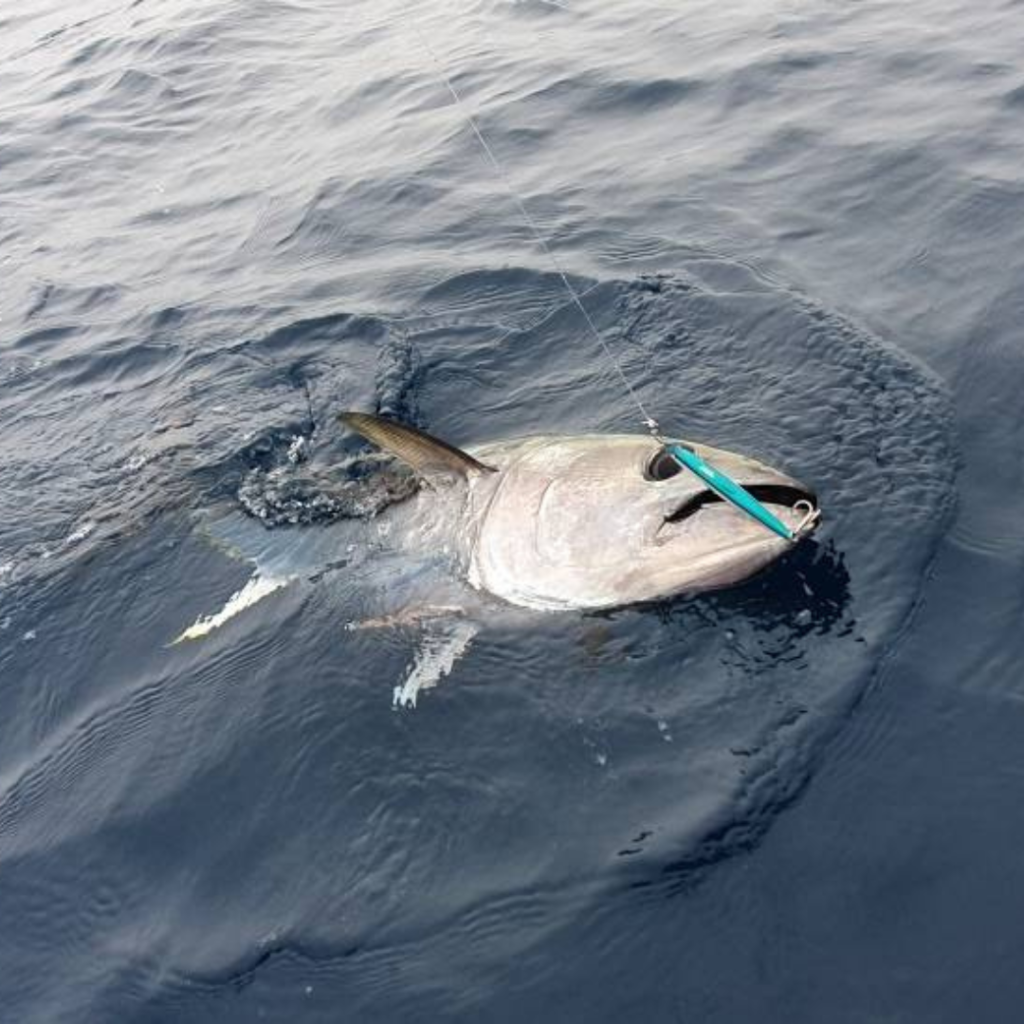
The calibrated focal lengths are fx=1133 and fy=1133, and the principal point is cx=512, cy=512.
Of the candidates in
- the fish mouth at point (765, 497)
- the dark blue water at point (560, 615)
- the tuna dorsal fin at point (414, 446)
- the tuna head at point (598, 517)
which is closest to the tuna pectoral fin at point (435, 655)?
the dark blue water at point (560, 615)

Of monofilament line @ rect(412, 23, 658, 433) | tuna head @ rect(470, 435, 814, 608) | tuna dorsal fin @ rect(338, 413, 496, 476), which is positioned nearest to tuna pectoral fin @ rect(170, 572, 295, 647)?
tuna dorsal fin @ rect(338, 413, 496, 476)

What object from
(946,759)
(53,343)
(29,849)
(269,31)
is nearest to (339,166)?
(53,343)

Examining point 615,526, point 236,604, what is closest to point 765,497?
point 615,526

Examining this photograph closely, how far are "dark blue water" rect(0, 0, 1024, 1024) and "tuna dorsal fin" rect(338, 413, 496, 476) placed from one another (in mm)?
641

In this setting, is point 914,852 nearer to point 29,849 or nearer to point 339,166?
point 29,849

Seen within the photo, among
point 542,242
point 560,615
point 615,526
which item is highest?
point 615,526

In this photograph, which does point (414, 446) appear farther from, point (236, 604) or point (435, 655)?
point (236, 604)

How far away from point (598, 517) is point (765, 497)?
2.09 feet

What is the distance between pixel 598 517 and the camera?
4.30m

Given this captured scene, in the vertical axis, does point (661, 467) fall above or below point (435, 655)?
above

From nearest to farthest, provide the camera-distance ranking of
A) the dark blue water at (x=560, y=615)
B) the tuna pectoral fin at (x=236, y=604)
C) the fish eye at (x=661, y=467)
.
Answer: the dark blue water at (x=560, y=615), the fish eye at (x=661, y=467), the tuna pectoral fin at (x=236, y=604)

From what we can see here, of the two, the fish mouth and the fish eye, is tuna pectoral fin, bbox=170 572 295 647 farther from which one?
the fish mouth

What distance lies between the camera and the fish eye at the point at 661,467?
424 centimetres

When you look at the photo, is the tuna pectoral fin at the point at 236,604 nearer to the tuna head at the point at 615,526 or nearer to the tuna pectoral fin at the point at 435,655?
the tuna pectoral fin at the point at 435,655
